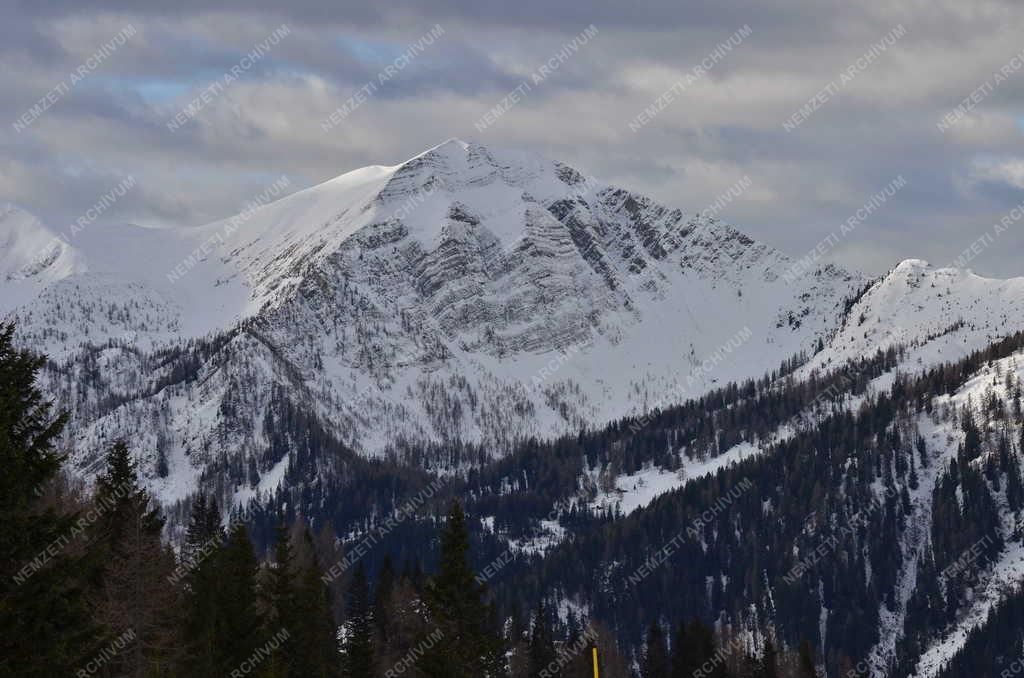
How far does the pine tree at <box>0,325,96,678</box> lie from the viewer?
108ft

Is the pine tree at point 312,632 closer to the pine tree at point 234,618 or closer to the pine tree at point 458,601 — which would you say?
the pine tree at point 234,618

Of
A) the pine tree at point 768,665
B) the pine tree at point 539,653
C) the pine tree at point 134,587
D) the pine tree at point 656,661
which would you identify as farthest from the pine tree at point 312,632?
the pine tree at point 768,665

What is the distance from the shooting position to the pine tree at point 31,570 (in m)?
32.9

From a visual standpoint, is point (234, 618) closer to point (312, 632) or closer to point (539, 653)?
point (312, 632)

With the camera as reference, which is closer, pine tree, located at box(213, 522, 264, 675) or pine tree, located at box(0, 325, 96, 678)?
pine tree, located at box(0, 325, 96, 678)

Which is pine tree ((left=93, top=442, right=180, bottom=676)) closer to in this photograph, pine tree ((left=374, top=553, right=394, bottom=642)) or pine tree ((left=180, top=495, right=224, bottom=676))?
pine tree ((left=180, top=495, right=224, bottom=676))

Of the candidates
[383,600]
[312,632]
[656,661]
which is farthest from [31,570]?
[656,661]

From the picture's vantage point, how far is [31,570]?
33.5 m

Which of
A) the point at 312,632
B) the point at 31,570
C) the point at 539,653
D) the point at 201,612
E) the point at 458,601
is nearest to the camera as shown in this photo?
the point at 31,570

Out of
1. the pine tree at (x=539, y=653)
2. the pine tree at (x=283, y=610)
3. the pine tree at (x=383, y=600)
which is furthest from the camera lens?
the pine tree at (x=539, y=653)

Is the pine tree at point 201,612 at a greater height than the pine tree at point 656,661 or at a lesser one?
greater

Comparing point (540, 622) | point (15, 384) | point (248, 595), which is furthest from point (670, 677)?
point (15, 384)

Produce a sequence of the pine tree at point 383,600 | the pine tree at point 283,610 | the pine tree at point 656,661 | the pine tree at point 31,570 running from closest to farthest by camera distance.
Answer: the pine tree at point 31,570, the pine tree at point 283,610, the pine tree at point 656,661, the pine tree at point 383,600

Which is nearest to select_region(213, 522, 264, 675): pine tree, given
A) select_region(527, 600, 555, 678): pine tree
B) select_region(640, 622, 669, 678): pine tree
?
select_region(527, 600, 555, 678): pine tree
